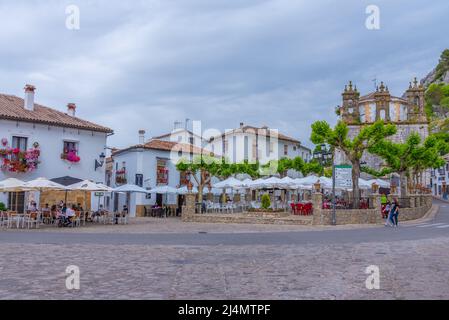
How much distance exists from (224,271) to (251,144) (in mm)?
47907

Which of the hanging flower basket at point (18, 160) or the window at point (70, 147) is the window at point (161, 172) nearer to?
the window at point (70, 147)

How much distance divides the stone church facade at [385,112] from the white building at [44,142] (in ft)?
112

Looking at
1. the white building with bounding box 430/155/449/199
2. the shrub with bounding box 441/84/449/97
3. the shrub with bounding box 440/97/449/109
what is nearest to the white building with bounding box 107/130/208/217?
the white building with bounding box 430/155/449/199

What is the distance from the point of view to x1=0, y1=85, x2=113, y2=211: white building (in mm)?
26297

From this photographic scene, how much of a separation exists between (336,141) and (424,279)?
1833 cm

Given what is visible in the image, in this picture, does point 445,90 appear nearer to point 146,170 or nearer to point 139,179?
point 146,170

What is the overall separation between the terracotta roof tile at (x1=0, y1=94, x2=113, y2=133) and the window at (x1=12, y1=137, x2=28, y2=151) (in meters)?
1.27

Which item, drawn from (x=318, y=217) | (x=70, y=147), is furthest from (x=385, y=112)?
(x=70, y=147)

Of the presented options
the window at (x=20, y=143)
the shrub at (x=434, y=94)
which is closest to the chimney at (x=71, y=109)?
the window at (x=20, y=143)

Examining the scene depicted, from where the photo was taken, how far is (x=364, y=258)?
34.3 ft

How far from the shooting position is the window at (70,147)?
2926 centimetres

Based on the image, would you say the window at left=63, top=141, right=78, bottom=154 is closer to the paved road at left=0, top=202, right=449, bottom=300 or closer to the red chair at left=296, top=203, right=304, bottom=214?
the paved road at left=0, top=202, right=449, bottom=300

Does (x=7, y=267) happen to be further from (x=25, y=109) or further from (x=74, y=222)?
(x=25, y=109)

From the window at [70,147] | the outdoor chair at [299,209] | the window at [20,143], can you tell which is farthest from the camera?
the window at [70,147]
